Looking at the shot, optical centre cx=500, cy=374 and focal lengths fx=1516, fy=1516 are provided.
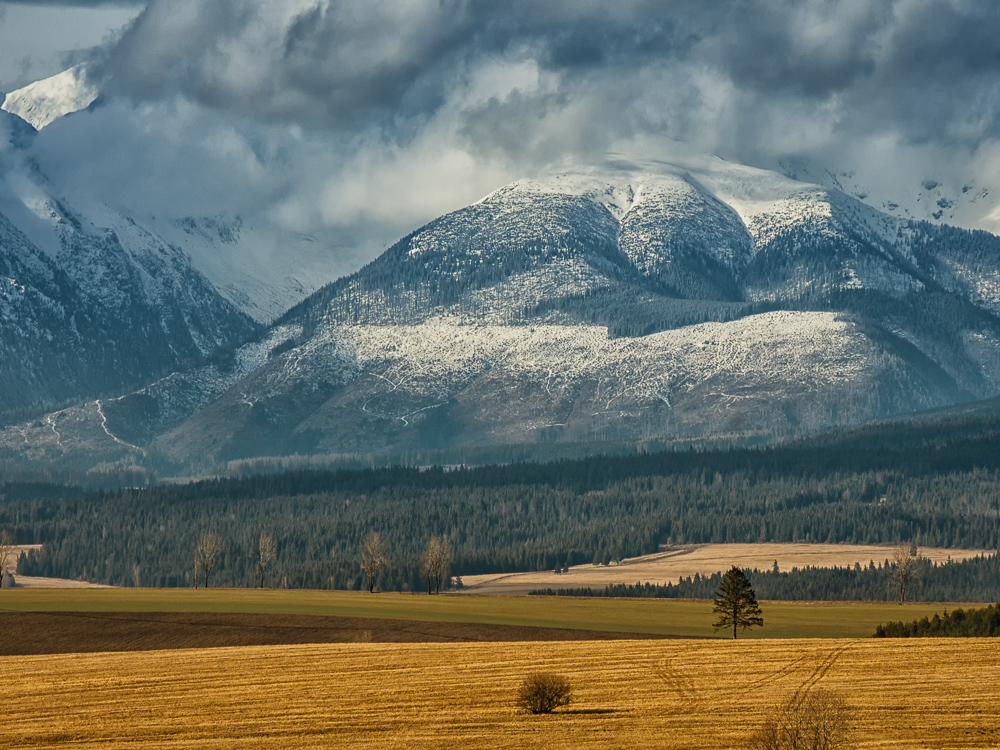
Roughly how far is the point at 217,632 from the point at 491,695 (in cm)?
6298

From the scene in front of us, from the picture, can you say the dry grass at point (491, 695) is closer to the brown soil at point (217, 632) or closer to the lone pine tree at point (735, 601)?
the brown soil at point (217, 632)

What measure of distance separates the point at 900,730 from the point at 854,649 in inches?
1236

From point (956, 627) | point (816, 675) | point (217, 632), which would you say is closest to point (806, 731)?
point (816, 675)

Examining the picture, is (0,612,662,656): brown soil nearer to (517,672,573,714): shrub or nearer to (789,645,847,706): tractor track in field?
(789,645,847,706): tractor track in field

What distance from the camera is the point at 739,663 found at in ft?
352

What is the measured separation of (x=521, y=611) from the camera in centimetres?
18588

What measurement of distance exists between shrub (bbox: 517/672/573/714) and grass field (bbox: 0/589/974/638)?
62595 mm

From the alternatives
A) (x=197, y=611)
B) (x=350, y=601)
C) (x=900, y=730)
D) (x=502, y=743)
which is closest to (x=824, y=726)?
(x=900, y=730)

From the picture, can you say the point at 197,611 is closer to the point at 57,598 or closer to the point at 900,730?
the point at 57,598

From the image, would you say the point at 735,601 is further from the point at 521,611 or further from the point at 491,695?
the point at 491,695

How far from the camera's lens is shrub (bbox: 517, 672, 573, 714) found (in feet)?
298

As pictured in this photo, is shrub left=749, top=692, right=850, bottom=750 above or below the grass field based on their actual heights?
below

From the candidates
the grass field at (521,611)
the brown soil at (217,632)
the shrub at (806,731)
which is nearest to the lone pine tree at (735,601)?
the grass field at (521,611)

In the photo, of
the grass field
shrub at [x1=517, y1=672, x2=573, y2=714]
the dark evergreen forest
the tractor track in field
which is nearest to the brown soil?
the grass field
